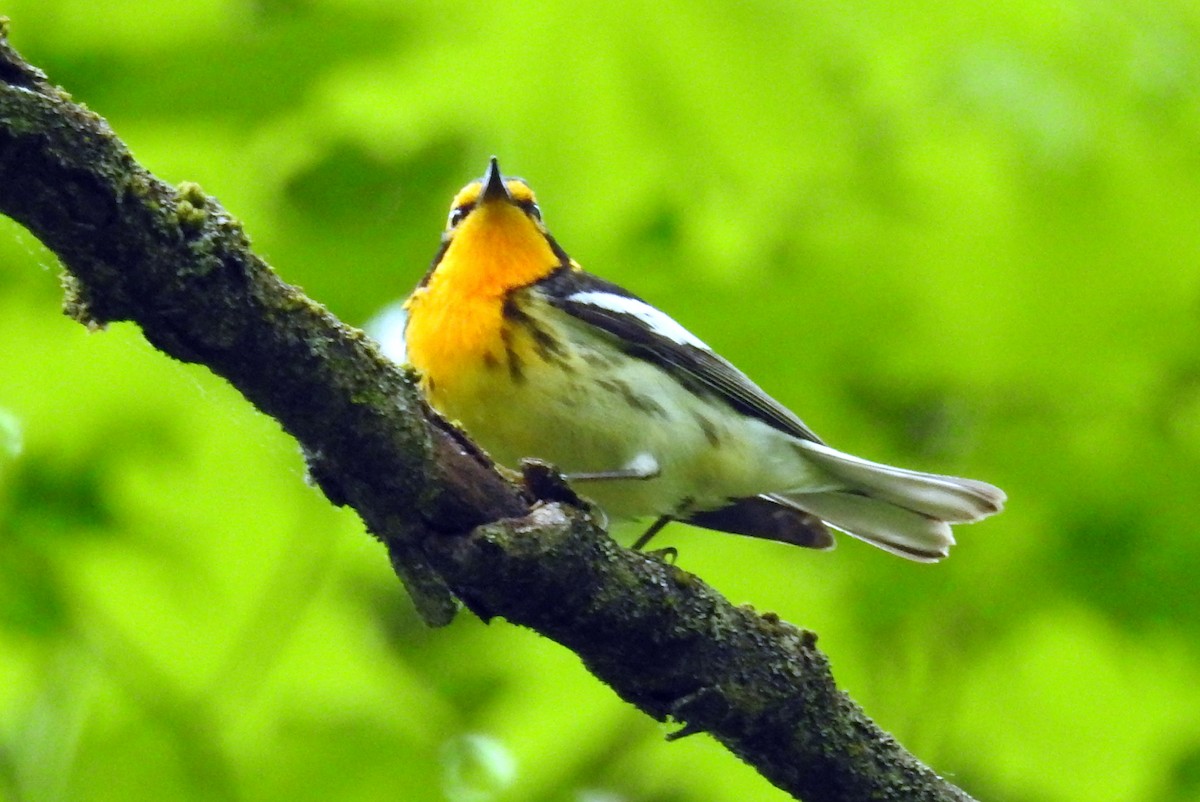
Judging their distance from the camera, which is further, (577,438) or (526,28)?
(577,438)

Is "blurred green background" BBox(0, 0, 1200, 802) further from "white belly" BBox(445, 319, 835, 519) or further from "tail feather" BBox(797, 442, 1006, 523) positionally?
"white belly" BBox(445, 319, 835, 519)

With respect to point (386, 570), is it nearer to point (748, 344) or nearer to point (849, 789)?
point (748, 344)

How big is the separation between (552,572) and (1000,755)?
1627 mm

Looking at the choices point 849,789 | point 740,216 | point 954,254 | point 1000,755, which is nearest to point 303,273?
point 740,216

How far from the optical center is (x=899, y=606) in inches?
157

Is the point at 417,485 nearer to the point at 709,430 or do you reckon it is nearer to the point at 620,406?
the point at 620,406

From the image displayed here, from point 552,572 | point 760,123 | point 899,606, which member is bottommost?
point 552,572

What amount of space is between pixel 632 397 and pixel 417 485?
1.52 m

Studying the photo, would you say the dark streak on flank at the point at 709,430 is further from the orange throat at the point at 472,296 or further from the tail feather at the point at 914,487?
the orange throat at the point at 472,296

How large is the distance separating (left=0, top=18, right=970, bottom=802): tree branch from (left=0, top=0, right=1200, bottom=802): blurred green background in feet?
2.34

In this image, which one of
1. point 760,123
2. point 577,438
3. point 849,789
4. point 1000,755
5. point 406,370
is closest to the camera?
point 406,370

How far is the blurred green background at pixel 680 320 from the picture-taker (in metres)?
3.33

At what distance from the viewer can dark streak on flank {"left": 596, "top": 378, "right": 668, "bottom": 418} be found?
401 cm

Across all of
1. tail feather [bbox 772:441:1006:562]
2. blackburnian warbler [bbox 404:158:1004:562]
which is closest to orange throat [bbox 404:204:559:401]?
blackburnian warbler [bbox 404:158:1004:562]
